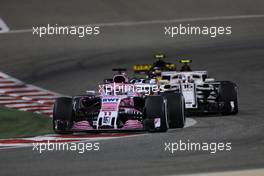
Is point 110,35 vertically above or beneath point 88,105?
above

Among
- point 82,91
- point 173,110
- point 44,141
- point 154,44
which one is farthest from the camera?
point 154,44

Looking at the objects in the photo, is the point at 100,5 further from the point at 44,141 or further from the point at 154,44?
the point at 44,141

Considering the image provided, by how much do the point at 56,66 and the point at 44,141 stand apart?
48.1ft

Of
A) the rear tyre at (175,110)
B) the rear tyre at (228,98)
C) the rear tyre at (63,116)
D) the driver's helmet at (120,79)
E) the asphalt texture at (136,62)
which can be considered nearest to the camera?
the asphalt texture at (136,62)

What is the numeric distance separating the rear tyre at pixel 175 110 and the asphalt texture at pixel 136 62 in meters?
0.32

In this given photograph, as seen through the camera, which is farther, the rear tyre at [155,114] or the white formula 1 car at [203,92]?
the white formula 1 car at [203,92]

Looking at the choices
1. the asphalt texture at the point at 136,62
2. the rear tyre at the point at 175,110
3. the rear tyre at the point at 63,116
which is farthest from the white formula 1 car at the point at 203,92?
the rear tyre at the point at 63,116

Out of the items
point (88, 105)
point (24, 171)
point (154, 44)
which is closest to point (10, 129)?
point (88, 105)

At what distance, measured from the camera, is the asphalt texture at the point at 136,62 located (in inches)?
515

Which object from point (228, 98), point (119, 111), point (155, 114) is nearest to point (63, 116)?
point (119, 111)

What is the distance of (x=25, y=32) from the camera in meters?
35.6

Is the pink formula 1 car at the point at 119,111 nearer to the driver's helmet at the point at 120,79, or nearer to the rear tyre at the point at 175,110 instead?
the rear tyre at the point at 175,110

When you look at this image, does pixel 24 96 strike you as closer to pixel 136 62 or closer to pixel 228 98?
pixel 136 62

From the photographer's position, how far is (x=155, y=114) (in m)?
17.2
